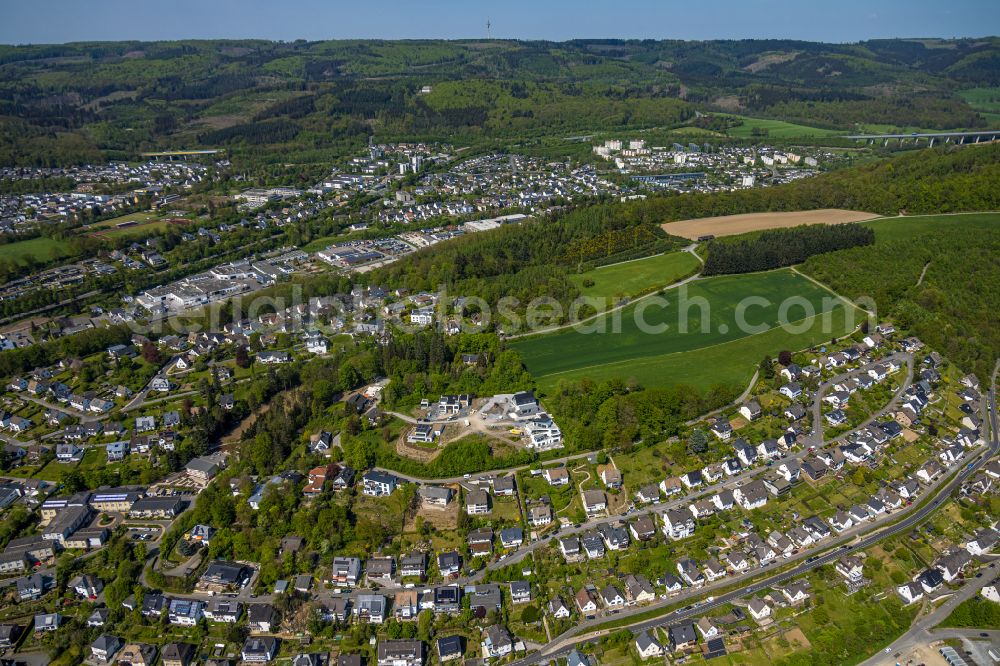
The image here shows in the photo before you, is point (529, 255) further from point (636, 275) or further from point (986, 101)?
point (986, 101)


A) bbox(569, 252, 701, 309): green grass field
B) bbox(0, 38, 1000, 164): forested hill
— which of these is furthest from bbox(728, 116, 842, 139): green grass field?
bbox(569, 252, 701, 309): green grass field

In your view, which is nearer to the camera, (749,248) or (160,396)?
(160,396)

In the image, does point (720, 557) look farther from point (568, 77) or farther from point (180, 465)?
point (568, 77)

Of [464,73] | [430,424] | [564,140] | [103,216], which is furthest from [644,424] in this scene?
[464,73]

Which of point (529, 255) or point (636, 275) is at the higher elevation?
point (529, 255)

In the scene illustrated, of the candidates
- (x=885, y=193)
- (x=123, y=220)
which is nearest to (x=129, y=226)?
(x=123, y=220)

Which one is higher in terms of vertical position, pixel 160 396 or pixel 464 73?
pixel 464 73
